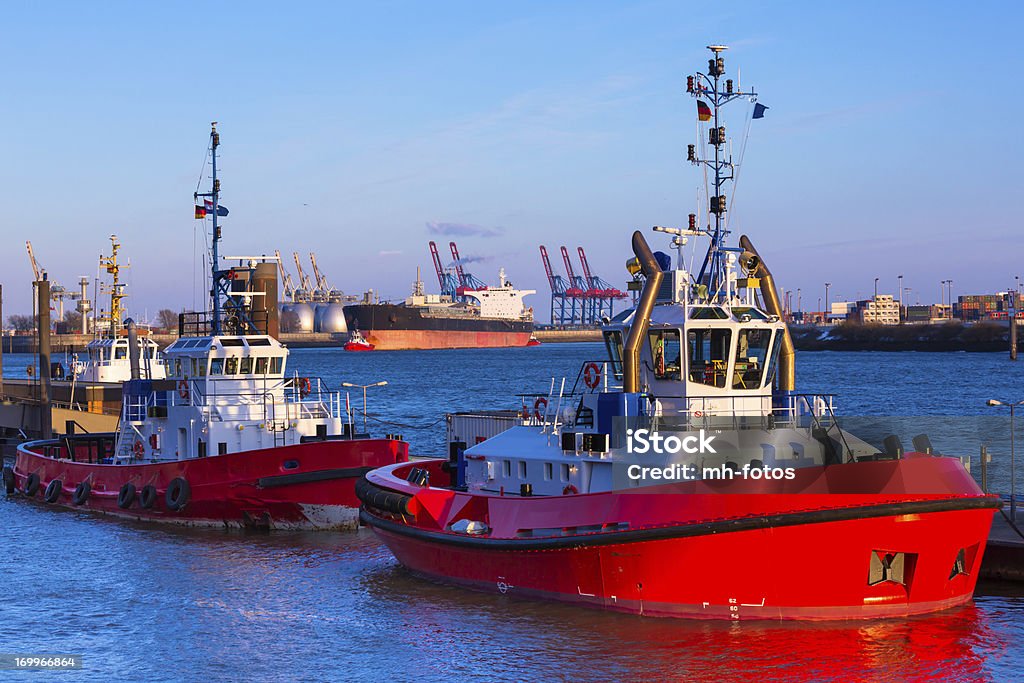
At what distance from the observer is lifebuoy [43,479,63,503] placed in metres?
27.1

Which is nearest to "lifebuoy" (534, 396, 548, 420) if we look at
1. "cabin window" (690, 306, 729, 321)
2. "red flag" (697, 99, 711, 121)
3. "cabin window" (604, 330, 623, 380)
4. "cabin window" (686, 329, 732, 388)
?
"cabin window" (604, 330, 623, 380)

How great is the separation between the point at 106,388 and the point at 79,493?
55.9 feet

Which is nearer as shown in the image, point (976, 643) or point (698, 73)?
point (976, 643)

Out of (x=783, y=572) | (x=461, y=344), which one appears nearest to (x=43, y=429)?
(x=783, y=572)

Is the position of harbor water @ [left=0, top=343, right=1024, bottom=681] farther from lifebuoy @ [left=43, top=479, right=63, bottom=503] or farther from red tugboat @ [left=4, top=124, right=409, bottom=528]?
lifebuoy @ [left=43, top=479, right=63, bottom=503]

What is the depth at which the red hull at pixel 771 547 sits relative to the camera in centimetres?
1348

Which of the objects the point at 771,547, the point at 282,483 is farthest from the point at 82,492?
the point at 771,547

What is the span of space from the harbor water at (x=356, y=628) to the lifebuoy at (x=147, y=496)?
0.97 m

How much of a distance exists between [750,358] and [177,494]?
12.6m

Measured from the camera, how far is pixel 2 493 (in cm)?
3070

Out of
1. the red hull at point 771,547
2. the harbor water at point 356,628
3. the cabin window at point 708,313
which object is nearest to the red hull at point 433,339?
the harbor water at point 356,628

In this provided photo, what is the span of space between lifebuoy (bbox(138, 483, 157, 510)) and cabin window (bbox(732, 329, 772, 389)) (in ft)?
43.3

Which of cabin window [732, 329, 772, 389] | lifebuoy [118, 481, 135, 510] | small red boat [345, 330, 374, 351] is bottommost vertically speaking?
lifebuoy [118, 481, 135, 510]

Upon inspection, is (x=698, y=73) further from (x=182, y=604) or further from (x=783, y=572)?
(x=182, y=604)
